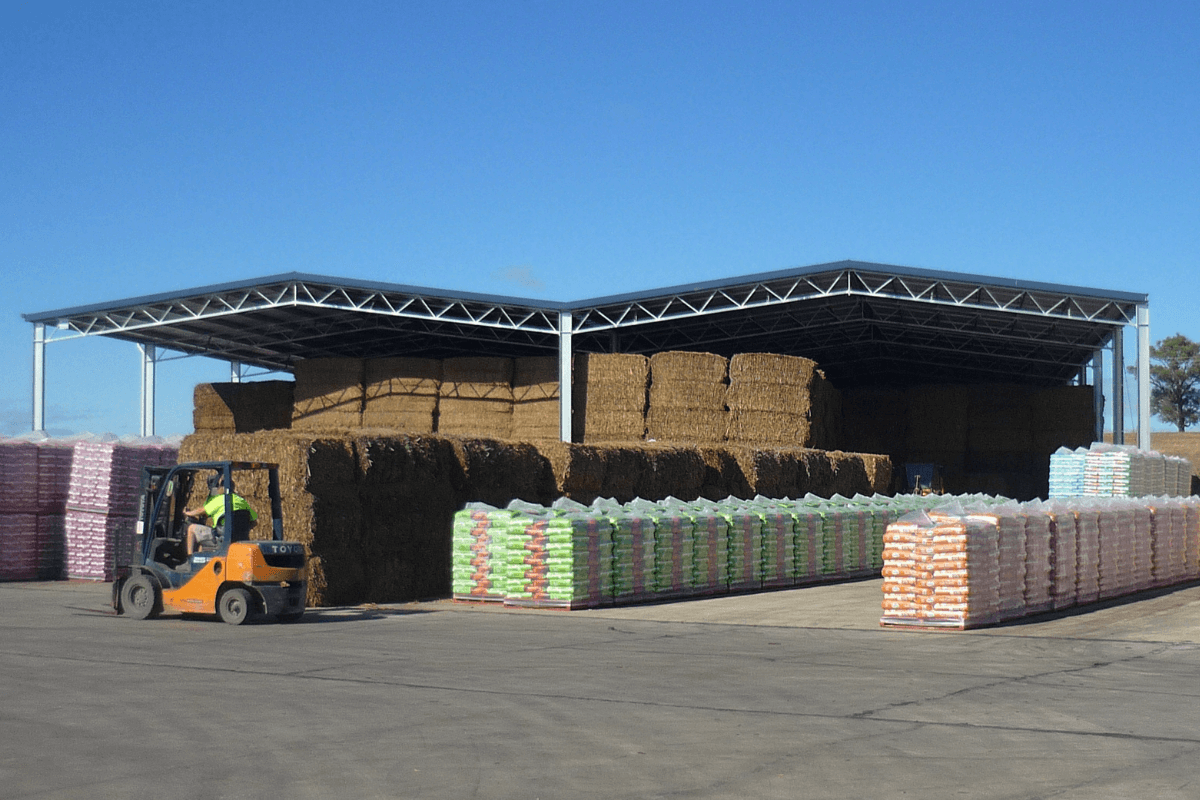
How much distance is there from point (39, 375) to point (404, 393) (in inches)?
379

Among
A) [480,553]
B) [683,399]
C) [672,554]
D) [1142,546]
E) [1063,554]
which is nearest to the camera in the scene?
[1063,554]

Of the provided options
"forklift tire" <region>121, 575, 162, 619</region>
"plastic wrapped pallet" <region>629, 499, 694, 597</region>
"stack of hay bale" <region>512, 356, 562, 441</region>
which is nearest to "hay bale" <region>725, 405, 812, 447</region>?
"stack of hay bale" <region>512, 356, 562, 441</region>

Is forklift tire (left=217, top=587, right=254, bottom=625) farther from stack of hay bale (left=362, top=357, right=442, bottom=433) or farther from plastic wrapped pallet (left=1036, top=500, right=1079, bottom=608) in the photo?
stack of hay bale (left=362, top=357, right=442, bottom=433)

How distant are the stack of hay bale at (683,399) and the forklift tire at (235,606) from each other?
1684 centimetres

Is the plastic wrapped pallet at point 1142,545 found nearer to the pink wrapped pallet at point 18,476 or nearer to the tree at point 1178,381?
the pink wrapped pallet at point 18,476

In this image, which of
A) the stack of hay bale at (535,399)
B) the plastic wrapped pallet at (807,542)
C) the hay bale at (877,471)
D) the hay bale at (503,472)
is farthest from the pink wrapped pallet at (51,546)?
the hay bale at (877,471)

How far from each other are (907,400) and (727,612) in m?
26.0

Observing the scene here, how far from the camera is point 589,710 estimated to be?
8.64 metres

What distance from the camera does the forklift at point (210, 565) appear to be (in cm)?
1405

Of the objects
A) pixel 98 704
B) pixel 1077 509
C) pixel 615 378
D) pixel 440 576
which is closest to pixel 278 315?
pixel 615 378

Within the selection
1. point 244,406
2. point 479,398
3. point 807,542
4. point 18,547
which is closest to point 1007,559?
point 807,542

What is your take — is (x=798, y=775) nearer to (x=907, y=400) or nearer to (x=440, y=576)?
(x=440, y=576)

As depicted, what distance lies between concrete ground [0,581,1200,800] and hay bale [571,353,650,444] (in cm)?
1577

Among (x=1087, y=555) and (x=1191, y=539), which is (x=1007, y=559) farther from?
(x=1191, y=539)
